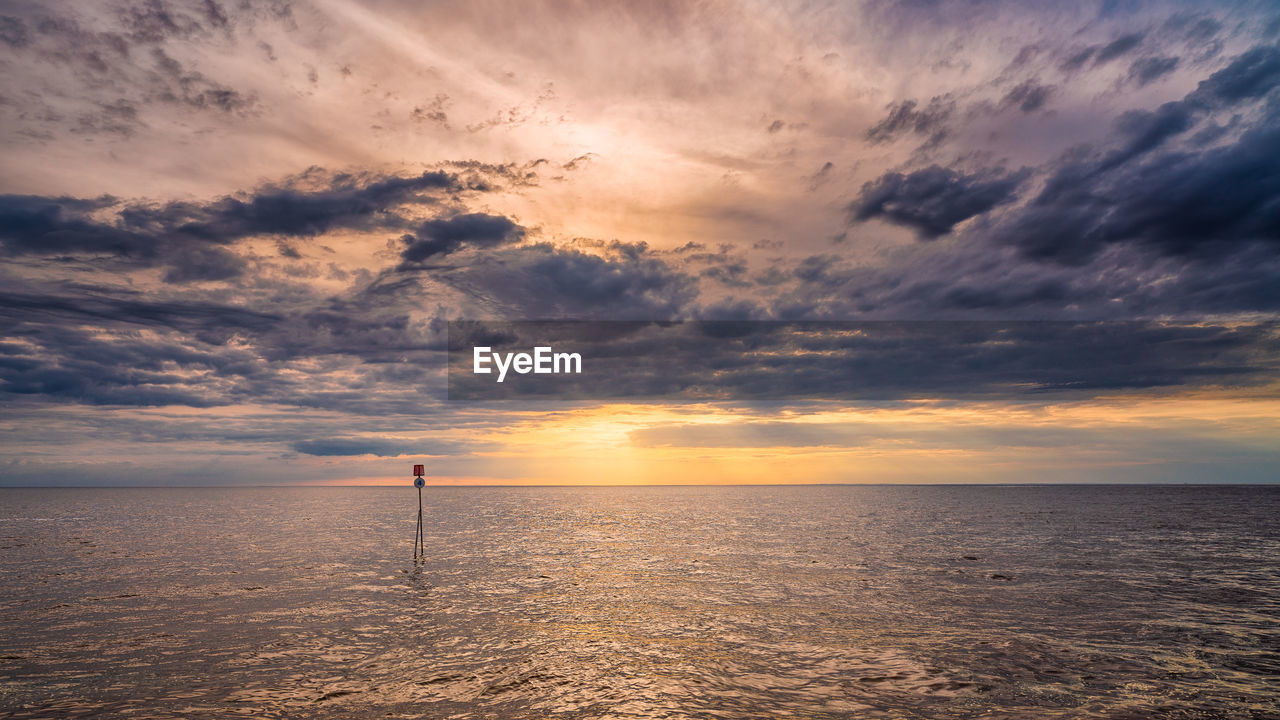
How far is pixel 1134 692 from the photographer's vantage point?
16.4m

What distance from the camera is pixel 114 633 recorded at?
22.8m

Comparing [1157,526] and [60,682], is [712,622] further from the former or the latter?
[1157,526]

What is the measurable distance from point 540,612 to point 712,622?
6.87m

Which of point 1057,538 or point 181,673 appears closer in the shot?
point 181,673

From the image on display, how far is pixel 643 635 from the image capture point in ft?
75.0

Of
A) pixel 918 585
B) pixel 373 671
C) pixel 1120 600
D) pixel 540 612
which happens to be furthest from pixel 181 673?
pixel 1120 600

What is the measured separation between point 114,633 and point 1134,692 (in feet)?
99.5

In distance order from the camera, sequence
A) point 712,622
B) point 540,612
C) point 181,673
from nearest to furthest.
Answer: point 181,673 → point 712,622 → point 540,612

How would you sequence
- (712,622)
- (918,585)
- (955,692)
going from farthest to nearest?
(918,585) < (712,622) < (955,692)

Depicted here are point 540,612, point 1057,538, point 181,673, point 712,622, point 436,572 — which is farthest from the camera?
point 1057,538

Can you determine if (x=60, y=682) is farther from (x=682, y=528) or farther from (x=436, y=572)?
(x=682, y=528)

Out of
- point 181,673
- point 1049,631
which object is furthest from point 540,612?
point 1049,631

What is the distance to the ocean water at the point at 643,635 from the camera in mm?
15891

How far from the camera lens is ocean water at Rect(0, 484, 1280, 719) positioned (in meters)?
15.9
